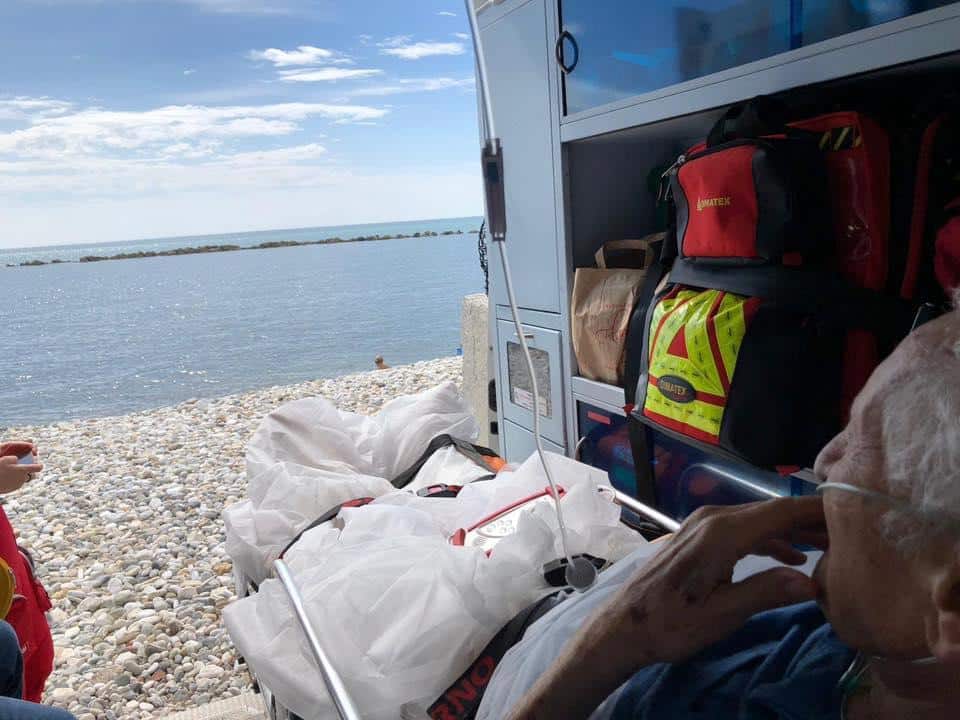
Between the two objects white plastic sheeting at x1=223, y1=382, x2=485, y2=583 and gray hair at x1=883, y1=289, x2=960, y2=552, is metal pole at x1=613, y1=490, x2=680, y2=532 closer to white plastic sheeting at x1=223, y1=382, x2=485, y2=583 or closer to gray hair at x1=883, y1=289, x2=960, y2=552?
white plastic sheeting at x1=223, y1=382, x2=485, y2=583

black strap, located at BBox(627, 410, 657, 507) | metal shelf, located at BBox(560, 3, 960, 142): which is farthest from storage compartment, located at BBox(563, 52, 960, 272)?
black strap, located at BBox(627, 410, 657, 507)

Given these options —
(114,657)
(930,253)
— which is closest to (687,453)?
(930,253)

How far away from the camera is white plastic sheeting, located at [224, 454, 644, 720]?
1353 millimetres

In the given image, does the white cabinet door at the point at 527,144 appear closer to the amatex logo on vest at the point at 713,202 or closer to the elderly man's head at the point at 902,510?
the amatex logo on vest at the point at 713,202

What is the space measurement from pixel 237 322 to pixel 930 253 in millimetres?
20634

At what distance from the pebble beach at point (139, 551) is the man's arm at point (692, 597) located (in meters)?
2.71

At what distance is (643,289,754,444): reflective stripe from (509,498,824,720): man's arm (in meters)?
0.86

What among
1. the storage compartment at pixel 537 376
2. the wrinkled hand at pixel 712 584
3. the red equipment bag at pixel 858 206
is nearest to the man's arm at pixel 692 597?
the wrinkled hand at pixel 712 584

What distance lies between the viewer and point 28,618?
2.20 m

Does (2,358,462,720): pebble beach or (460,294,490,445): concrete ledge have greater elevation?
(460,294,490,445): concrete ledge

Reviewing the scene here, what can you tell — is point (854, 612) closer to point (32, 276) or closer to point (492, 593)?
point (492, 593)

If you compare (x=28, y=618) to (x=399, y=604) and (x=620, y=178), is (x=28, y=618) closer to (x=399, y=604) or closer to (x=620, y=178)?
(x=399, y=604)

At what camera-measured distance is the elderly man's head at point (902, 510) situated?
0.69 metres

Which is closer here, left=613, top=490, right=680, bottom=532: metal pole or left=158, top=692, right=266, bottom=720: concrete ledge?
left=613, top=490, right=680, bottom=532: metal pole
